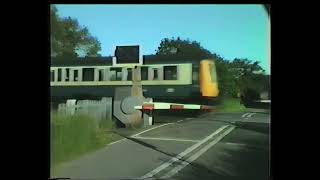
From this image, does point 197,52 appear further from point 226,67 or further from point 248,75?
point 248,75

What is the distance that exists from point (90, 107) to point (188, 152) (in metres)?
1.10

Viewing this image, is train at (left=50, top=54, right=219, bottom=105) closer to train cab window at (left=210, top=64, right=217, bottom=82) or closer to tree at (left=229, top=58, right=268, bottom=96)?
train cab window at (left=210, top=64, right=217, bottom=82)

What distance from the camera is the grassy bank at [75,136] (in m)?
5.21

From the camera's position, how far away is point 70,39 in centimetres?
540

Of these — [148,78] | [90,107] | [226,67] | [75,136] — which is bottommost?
[75,136]

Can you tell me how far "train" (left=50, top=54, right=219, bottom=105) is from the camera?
17.3 feet

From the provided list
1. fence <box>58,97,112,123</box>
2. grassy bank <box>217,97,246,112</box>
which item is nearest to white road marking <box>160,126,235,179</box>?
grassy bank <box>217,97,246,112</box>

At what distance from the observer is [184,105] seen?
542cm

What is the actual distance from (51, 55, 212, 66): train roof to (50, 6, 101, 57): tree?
0.18 feet

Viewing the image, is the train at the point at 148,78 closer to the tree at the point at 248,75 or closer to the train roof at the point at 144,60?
the train roof at the point at 144,60

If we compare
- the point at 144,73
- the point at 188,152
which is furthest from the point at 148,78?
the point at 188,152
